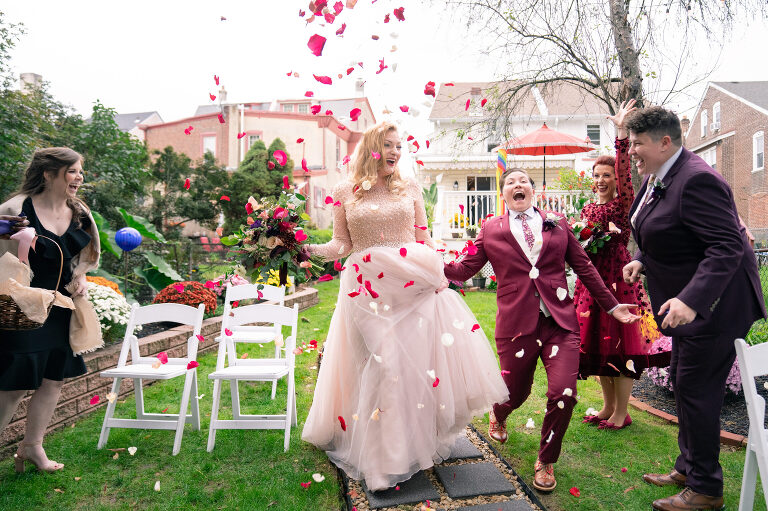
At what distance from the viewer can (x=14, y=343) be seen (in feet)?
11.2

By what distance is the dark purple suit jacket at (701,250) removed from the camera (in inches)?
105

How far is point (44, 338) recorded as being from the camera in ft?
11.7

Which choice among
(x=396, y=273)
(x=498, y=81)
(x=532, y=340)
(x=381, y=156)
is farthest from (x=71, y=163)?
(x=498, y=81)

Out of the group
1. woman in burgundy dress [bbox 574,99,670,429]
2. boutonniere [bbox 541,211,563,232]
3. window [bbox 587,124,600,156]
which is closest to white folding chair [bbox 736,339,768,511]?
boutonniere [bbox 541,211,563,232]

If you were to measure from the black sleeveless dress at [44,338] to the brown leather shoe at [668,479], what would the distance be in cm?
407

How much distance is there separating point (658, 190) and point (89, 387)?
16.2ft

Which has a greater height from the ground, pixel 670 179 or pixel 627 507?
pixel 670 179

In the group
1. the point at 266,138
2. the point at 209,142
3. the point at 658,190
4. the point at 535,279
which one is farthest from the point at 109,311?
the point at 209,142

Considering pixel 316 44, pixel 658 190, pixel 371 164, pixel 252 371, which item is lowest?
pixel 252 371

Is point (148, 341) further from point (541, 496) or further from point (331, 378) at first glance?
point (541, 496)

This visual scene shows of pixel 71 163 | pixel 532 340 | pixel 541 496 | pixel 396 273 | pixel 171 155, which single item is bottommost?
pixel 541 496

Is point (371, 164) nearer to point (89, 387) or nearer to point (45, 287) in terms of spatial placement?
point (45, 287)

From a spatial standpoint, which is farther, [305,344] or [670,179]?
[305,344]

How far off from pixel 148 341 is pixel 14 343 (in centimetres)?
223
